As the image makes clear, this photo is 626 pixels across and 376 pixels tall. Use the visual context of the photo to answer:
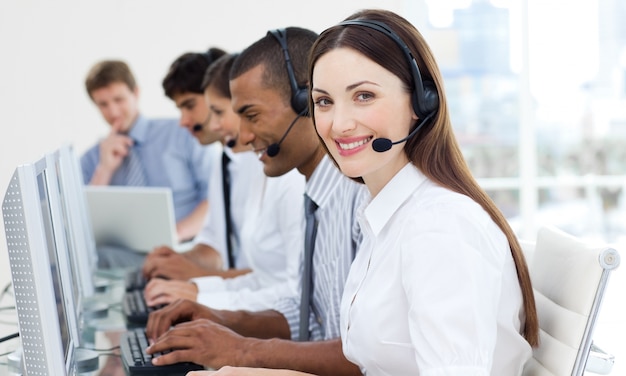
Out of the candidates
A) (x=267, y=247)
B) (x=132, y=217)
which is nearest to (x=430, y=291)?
(x=267, y=247)

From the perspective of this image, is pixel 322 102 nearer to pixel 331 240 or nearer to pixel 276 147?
pixel 331 240

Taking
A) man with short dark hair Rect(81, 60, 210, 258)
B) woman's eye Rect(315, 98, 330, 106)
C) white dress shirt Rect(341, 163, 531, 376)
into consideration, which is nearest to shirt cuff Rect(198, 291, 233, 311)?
white dress shirt Rect(341, 163, 531, 376)

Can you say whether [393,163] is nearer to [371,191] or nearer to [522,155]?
[371,191]

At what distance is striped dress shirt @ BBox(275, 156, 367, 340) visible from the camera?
5.53 ft

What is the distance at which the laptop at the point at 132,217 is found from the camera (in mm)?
2801

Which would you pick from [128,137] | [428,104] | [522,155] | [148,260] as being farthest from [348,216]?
[522,155]

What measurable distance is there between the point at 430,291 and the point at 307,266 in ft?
2.40

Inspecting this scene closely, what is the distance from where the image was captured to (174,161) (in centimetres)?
416

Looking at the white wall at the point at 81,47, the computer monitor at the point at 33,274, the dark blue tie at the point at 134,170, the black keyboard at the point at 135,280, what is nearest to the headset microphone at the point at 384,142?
the computer monitor at the point at 33,274

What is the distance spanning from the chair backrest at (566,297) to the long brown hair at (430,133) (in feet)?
0.13

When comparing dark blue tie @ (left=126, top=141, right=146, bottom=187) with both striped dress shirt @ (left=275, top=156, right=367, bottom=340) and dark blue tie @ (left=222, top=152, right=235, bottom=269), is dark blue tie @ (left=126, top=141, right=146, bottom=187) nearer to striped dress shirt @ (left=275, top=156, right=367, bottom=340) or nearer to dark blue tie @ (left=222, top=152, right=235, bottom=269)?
dark blue tie @ (left=222, top=152, right=235, bottom=269)

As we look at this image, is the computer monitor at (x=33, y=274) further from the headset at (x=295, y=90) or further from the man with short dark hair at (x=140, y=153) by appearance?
the man with short dark hair at (x=140, y=153)

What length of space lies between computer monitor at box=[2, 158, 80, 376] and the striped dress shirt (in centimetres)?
65

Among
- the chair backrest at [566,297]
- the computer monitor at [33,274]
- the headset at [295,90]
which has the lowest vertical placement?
the chair backrest at [566,297]
